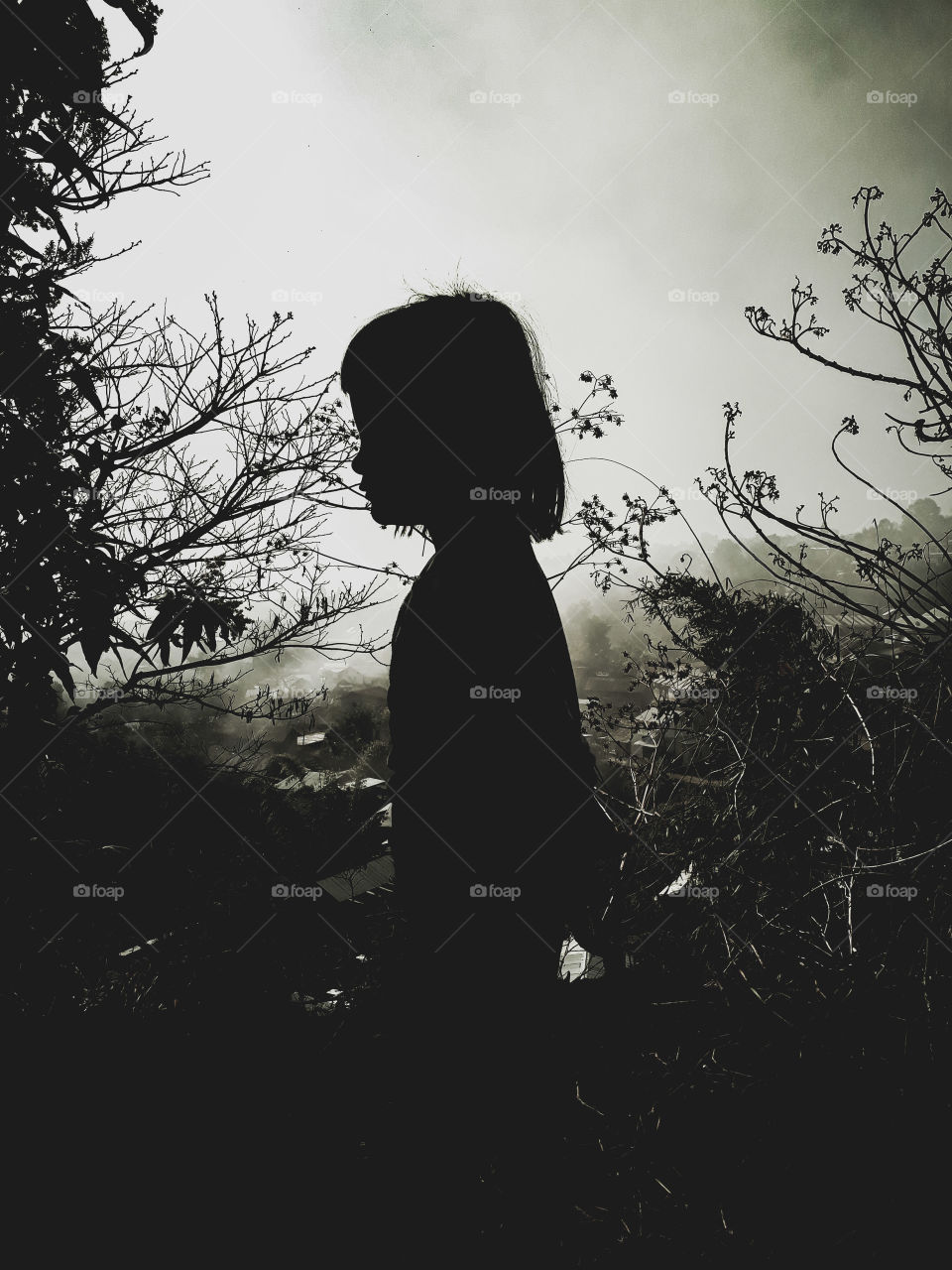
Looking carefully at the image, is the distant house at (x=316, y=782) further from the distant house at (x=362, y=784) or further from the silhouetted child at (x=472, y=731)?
the silhouetted child at (x=472, y=731)

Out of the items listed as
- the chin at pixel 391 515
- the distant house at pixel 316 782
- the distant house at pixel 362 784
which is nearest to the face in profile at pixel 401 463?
the chin at pixel 391 515

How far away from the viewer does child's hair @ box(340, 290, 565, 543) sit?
112 centimetres

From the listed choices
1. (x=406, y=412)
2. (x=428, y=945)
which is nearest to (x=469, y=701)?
(x=428, y=945)

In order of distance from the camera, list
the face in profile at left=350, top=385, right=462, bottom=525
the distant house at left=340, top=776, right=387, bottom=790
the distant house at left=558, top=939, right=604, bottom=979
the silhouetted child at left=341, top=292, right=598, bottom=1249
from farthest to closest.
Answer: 1. the distant house at left=340, top=776, right=387, bottom=790
2. the distant house at left=558, top=939, right=604, bottom=979
3. the face in profile at left=350, top=385, right=462, bottom=525
4. the silhouetted child at left=341, top=292, right=598, bottom=1249

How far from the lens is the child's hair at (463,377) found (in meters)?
1.12

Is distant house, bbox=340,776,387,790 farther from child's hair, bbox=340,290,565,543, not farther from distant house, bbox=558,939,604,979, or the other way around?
child's hair, bbox=340,290,565,543

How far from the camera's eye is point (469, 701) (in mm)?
900

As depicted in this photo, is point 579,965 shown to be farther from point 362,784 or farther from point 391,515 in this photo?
point 362,784

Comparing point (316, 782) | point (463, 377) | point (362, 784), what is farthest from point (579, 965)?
point (316, 782)

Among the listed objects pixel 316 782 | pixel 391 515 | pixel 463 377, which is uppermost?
pixel 463 377

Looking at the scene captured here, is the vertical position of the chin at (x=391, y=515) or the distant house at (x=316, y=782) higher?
the chin at (x=391, y=515)

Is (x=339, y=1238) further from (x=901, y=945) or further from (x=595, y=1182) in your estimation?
(x=901, y=945)

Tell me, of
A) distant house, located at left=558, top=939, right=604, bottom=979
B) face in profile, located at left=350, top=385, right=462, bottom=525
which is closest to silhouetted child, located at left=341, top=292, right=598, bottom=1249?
face in profile, located at left=350, top=385, right=462, bottom=525

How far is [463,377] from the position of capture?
1.14 meters
